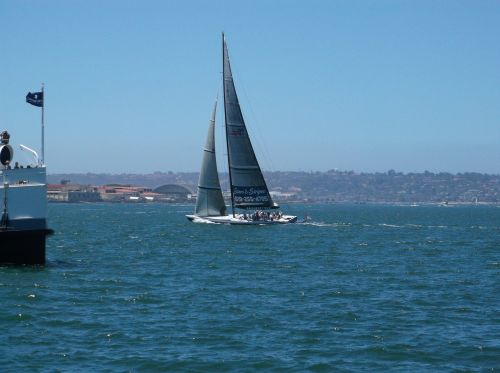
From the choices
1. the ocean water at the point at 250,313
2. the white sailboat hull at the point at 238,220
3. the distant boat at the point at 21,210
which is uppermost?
the distant boat at the point at 21,210

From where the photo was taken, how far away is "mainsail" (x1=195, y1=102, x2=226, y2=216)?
95188mm

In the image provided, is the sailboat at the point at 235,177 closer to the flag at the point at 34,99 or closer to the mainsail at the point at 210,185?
the mainsail at the point at 210,185

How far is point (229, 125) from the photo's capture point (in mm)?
92938

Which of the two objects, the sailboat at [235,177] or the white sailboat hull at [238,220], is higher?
the sailboat at [235,177]

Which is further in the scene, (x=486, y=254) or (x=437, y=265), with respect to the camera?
(x=486, y=254)

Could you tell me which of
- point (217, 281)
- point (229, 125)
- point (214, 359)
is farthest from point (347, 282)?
point (229, 125)

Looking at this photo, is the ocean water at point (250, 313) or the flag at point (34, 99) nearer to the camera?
the ocean water at point (250, 313)

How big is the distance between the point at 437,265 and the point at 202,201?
47865mm

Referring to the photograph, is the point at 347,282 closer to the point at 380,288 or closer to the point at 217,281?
the point at 380,288

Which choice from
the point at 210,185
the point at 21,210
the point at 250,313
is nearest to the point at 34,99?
the point at 21,210

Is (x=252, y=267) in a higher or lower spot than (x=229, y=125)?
lower

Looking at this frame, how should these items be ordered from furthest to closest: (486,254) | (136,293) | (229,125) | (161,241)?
(229,125)
(161,241)
(486,254)
(136,293)

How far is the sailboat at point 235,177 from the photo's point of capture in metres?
92.9

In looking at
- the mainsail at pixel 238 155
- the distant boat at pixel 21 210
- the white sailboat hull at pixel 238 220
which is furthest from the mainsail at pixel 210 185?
the distant boat at pixel 21 210
